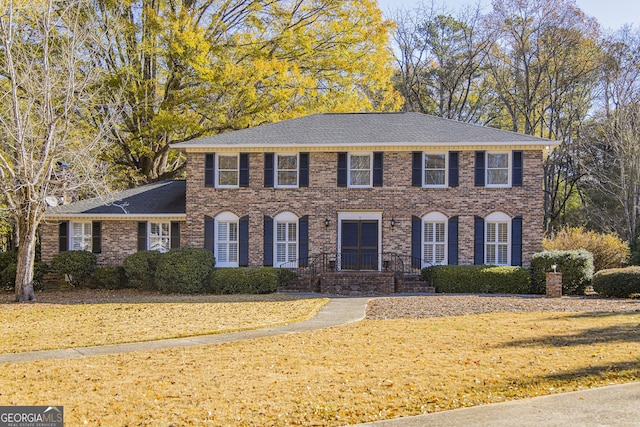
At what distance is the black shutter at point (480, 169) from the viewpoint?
23.6 m

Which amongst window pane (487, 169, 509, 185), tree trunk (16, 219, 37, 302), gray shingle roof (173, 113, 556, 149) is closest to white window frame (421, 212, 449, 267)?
window pane (487, 169, 509, 185)

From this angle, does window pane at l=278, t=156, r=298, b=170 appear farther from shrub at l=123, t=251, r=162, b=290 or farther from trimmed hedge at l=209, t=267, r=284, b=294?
shrub at l=123, t=251, r=162, b=290

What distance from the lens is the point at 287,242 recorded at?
79.4 feet

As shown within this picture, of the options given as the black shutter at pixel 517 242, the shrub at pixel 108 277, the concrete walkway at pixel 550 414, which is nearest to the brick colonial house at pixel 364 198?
the black shutter at pixel 517 242

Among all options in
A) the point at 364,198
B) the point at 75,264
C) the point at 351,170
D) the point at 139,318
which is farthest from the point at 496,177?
the point at 75,264

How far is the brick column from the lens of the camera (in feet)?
68.8

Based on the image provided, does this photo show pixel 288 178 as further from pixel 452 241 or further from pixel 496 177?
pixel 496 177

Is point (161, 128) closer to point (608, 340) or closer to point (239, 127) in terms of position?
point (239, 127)

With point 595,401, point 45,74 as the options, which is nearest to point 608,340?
point 595,401

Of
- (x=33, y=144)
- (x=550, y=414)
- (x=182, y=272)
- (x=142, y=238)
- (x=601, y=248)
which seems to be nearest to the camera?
(x=550, y=414)

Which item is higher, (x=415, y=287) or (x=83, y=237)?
(x=83, y=237)

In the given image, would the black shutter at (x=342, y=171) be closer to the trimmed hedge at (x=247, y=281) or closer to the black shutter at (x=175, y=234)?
the trimmed hedge at (x=247, y=281)

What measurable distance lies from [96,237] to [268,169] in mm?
7291

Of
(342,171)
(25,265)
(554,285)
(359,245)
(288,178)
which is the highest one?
(342,171)
